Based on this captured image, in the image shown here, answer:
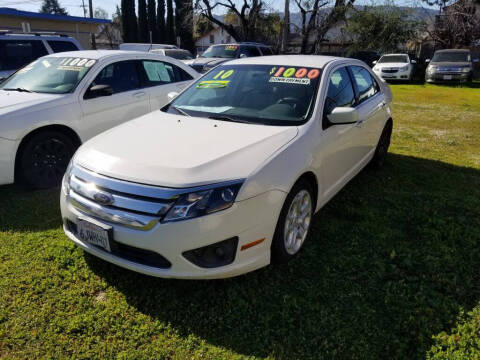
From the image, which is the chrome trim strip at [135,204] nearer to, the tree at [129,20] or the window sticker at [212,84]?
the window sticker at [212,84]

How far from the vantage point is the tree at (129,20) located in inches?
A: 1480

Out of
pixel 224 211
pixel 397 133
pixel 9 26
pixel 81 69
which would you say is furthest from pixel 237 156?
pixel 9 26

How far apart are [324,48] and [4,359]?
3691 cm

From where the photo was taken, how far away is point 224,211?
2318mm

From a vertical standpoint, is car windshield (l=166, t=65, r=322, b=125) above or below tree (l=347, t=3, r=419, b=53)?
below

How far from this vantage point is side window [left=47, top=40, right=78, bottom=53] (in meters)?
7.63

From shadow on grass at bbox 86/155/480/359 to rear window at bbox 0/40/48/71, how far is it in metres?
5.83

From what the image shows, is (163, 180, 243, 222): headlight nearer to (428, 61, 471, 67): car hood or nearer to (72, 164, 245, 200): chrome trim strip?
(72, 164, 245, 200): chrome trim strip

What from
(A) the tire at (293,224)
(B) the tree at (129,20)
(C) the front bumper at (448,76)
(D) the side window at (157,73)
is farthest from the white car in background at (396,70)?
(B) the tree at (129,20)

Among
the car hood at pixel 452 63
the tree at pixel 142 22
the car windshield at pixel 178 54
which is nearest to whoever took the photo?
the car windshield at pixel 178 54

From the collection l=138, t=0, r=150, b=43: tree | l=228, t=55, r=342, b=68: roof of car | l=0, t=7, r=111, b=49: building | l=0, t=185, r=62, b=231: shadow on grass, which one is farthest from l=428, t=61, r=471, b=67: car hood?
l=138, t=0, r=150, b=43: tree

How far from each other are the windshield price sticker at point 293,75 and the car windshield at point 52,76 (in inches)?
103

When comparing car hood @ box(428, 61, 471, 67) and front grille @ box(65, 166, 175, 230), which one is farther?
car hood @ box(428, 61, 471, 67)

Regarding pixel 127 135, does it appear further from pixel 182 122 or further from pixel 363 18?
pixel 363 18
